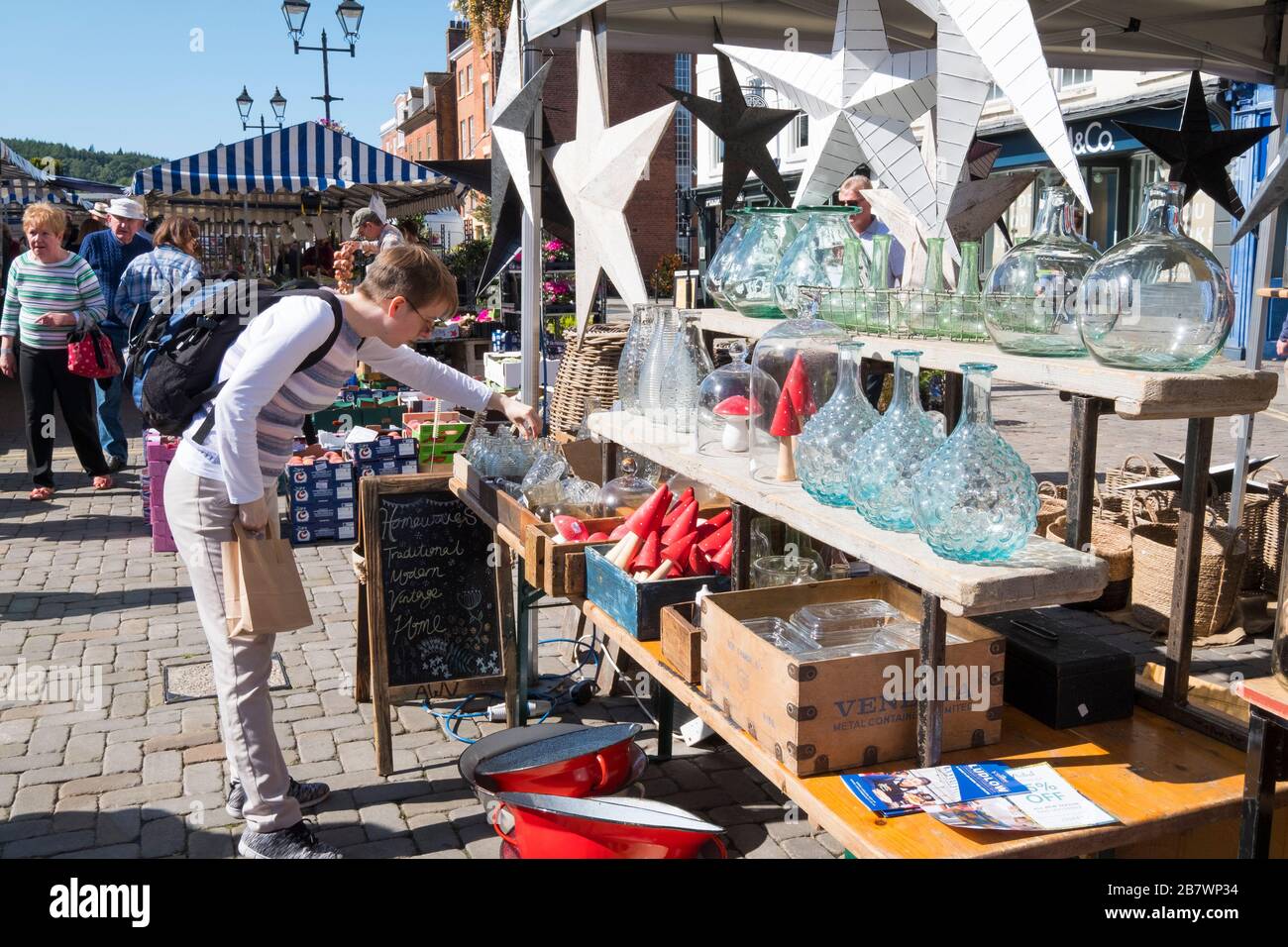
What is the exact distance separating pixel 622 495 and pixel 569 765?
3.88ft

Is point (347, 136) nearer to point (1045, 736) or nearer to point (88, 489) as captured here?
point (88, 489)

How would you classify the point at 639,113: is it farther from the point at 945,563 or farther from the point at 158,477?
the point at 945,563

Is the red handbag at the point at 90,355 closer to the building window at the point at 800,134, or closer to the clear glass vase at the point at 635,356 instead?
the clear glass vase at the point at 635,356

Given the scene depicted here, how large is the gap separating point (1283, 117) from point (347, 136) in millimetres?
9838

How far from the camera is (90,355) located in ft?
25.2

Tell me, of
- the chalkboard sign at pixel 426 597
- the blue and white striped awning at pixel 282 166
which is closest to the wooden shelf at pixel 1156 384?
the chalkboard sign at pixel 426 597

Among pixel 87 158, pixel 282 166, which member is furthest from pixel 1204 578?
pixel 87 158

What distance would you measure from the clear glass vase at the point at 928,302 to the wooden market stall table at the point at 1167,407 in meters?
0.07

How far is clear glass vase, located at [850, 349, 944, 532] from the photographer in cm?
224

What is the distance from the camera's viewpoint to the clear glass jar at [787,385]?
269 cm

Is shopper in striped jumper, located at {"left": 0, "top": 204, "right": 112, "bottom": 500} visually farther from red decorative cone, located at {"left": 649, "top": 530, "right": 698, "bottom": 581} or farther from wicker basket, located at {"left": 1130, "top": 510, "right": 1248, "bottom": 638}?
wicker basket, located at {"left": 1130, "top": 510, "right": 1248, "bottom": 638}

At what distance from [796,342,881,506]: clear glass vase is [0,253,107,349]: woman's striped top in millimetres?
6852

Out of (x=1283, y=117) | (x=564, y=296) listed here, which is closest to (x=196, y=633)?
(x=1283, y=117)

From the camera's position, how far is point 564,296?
12336mm
